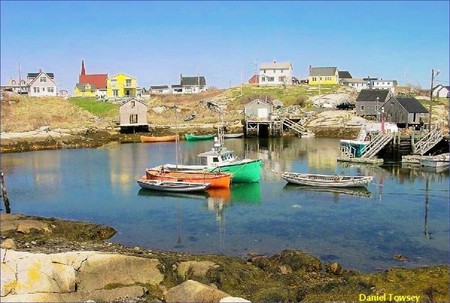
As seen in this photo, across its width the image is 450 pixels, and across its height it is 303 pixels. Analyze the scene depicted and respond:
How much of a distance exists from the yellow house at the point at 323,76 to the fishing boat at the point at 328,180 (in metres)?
86.6

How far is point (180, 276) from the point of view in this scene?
17078 millimetres

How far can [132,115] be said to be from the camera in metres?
81.1

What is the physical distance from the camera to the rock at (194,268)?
17312 mm

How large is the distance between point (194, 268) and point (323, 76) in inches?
4373

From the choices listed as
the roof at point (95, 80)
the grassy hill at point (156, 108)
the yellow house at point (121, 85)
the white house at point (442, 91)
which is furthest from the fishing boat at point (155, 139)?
the white house at point (442, 91)

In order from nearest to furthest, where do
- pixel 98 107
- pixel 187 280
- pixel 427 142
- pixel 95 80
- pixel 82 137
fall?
pixel 187 280 < pixel 427 142 < pixel 82 137 < pixel 98 107 < pixel 95 80

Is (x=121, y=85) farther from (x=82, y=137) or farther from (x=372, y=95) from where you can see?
(x=372, y=95)

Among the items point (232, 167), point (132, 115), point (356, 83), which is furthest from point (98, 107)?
point (356, 83)

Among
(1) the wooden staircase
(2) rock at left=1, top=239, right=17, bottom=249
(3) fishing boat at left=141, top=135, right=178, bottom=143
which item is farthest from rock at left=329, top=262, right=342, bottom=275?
(3) fishing boat at left=141, top=135, right=178, bottom=143

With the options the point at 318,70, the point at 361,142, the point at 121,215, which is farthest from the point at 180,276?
the point at 318,70

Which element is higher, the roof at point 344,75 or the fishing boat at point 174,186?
the roof at point 344,75

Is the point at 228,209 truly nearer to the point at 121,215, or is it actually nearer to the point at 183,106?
the point at 121,215

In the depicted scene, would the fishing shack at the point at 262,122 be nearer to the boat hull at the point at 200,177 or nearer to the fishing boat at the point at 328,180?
the fishing boat at the point at 328,180

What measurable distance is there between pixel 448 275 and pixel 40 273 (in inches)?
555
